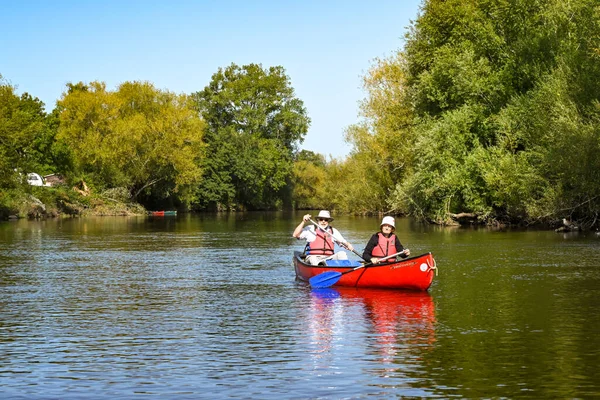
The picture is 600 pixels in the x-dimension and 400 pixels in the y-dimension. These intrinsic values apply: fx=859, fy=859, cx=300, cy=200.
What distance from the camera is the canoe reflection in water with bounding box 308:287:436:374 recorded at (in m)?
14.2

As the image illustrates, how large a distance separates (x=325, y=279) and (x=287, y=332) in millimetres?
6589

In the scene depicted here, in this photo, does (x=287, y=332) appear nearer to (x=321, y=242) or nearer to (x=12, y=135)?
(x=321, y=242)

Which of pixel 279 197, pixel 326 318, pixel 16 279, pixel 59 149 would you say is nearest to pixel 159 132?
pixel 59 149

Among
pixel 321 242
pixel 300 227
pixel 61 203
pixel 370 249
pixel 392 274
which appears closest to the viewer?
pixel 392 274

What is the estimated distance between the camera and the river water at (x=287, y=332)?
38.5 feet

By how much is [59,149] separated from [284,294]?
6412 cm

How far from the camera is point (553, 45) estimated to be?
156ft

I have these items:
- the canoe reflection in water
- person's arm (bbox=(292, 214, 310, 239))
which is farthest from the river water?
person's arm (bbox=(292, 214, 310, 239))

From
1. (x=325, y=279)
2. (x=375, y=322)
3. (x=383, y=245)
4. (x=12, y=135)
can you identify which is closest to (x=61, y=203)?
(x=12, y=135)

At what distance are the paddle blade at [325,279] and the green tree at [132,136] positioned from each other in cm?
6291

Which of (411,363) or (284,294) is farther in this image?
(284,294)

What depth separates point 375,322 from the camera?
17.0m

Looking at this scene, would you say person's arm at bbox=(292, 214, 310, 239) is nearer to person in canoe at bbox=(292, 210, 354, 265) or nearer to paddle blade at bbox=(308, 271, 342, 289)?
person in canoe at bbox=(292, 210, 354, 265)

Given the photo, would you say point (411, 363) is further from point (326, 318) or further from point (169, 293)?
point (169, 293)
